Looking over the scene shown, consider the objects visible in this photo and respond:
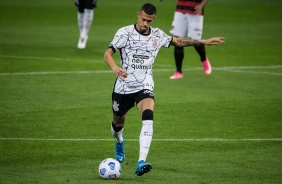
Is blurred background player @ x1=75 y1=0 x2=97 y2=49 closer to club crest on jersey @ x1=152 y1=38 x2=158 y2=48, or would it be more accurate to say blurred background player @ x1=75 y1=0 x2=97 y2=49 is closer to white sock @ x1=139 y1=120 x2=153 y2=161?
club crest on jersey @ x1=152 y1=38 x2=158 y2=48

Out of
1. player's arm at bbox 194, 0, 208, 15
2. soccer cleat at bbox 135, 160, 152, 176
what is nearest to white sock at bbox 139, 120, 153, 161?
soccer cleat at bbox 135, 160, 152, 176

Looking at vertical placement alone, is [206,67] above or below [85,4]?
below

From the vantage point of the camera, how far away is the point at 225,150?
11.4 meters

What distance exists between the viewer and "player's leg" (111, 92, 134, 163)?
34.6 feet

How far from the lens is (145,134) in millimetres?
9867

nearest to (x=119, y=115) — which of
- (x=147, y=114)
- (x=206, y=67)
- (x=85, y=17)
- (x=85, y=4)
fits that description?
(x=147, y=114)

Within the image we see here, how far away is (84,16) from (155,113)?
314 inches

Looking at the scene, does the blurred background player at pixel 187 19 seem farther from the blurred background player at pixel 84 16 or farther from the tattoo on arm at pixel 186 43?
the tattoo on arm at pixel 186 43

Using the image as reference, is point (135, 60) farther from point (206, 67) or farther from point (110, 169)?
point (206, 67)

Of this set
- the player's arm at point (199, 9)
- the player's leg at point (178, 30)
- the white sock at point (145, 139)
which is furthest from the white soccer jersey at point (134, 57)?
the player's arm at point (199, 9)

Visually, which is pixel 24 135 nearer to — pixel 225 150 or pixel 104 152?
pixel 104 152

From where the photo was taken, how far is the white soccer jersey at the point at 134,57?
10.5 metres

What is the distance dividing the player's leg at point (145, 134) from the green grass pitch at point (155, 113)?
25 cm

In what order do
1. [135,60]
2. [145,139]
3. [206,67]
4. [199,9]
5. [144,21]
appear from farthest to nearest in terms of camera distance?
[206,67], [199,9], [135,60], [144,21], [145,139]
